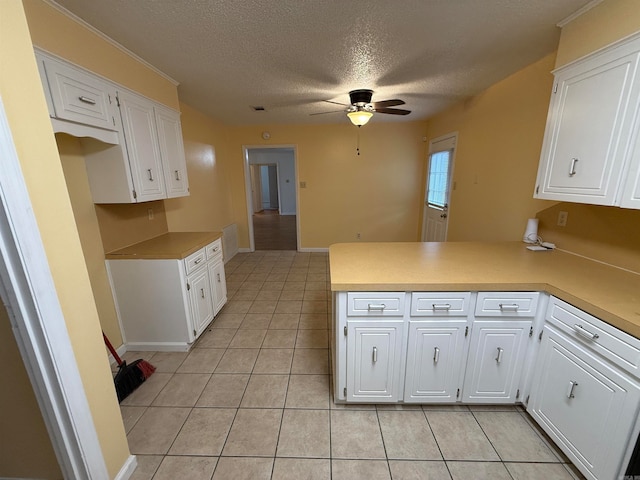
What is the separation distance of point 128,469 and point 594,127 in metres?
3.07

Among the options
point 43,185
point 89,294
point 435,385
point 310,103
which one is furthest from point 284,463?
point 310,103

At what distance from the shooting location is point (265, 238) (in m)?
6.45

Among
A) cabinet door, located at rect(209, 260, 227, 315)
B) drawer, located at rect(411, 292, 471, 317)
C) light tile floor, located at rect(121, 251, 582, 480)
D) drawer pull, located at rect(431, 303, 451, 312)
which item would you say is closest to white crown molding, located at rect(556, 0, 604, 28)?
drawer, located at rect(411, 292, 471, 317)

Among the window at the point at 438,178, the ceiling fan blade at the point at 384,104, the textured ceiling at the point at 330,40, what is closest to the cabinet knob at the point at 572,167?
the textured ceiling at the point at 330,40

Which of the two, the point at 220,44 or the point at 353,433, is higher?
the point at 220,44

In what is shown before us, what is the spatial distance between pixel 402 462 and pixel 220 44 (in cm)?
287

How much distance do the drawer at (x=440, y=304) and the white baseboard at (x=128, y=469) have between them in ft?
5.52

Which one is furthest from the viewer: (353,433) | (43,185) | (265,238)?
(265,238)

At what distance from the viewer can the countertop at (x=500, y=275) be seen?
123cm

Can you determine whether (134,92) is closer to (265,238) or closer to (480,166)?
(480,166)

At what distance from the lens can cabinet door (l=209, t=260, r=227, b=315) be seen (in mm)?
2670

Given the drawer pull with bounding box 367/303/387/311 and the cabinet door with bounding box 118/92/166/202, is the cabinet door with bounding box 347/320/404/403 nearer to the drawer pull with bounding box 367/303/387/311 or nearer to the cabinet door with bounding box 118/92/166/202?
the drawer pull with bounding box 367/303/387/311

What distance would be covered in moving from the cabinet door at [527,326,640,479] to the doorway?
2.59 m

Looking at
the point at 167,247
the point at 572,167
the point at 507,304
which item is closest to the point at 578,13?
the point at 572,167
